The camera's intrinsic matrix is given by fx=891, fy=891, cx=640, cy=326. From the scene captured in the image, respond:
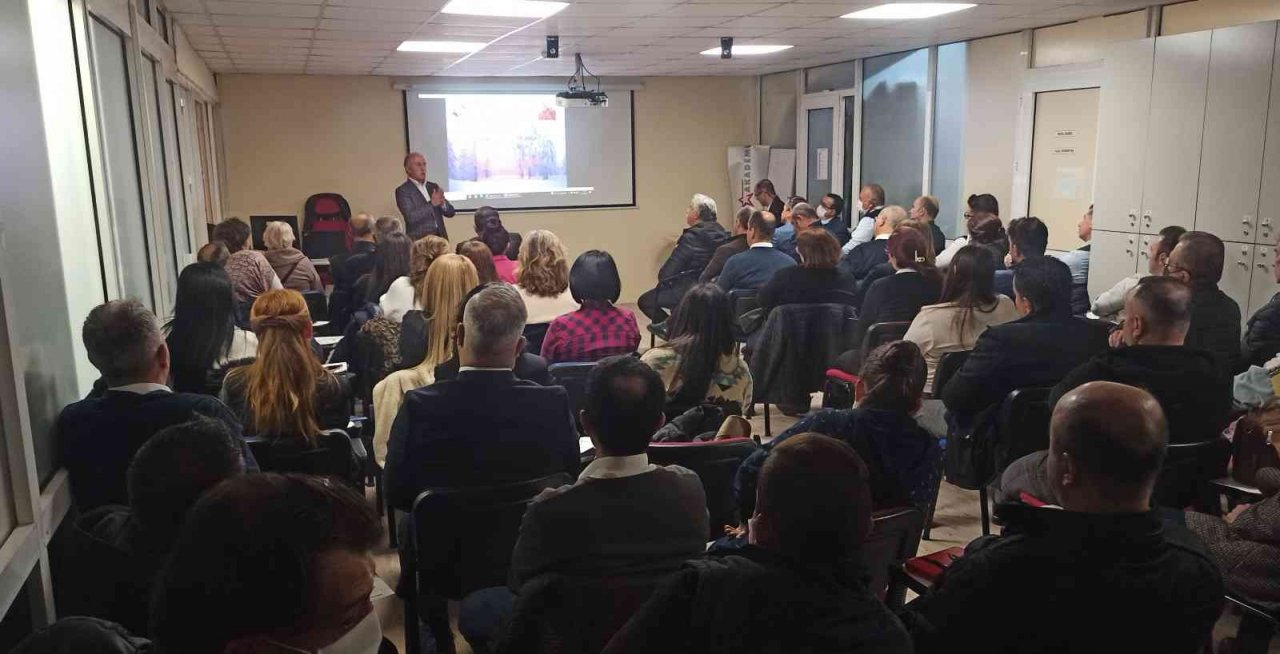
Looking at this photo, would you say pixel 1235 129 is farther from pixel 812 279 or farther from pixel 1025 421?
pixel 1025 421

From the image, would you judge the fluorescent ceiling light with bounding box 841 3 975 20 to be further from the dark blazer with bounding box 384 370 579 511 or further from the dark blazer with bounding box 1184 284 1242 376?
the dark blazer with bounding box 384 370 579 511

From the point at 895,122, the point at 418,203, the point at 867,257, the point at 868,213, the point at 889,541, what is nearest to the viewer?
the point at 889,541

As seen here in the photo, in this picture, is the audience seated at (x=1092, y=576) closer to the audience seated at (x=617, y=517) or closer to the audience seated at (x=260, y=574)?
the audience seated at (x=617, y=517)

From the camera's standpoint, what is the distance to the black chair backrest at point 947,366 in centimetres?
373

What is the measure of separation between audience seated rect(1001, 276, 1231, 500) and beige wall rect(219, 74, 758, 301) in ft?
26.6

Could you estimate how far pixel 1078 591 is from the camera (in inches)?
60.2

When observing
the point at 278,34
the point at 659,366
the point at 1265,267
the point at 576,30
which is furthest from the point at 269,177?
the point at 1265,267

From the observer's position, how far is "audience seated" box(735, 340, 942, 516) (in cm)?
228

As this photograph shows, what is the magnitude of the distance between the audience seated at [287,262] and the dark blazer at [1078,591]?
502 cm

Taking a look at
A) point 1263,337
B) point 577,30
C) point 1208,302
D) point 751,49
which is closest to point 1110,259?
point 1263,337

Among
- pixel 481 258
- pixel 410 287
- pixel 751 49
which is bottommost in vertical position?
pixel 410 287

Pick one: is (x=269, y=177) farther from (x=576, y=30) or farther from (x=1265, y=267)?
(x=1265, y=267)

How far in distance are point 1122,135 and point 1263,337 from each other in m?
2.18

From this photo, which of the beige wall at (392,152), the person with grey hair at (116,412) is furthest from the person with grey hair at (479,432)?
the beige wall at (392,152)
